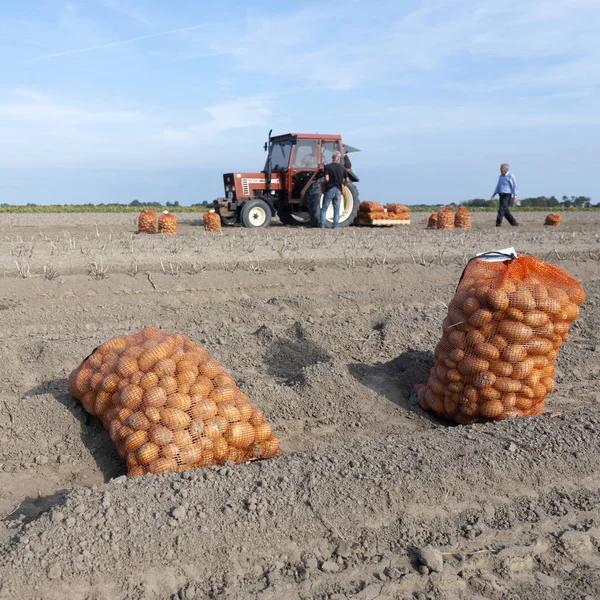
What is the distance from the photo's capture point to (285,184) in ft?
50.6

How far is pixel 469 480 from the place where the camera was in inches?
125

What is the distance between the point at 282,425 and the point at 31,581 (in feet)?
6.77

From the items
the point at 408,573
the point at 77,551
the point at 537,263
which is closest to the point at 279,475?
the point at 408,573

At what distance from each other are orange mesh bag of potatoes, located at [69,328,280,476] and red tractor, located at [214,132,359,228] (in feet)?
37.2

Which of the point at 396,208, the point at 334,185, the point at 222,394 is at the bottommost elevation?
the point at 222,394

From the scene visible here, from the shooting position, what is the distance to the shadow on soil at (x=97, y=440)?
3594mm

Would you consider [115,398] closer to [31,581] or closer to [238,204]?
[31,581]

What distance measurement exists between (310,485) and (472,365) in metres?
1.58

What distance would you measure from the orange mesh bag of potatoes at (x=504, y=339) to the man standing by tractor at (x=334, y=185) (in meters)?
9.38

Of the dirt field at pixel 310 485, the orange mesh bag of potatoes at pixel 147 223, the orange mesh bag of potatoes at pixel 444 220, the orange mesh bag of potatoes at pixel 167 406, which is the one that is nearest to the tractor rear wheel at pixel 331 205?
the orange mesh bag of potatoes at pixel 444 220

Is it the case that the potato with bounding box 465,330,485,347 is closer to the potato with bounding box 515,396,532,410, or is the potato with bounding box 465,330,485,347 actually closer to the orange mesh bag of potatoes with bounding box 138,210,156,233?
the potato with bounding box 515,396,532,410

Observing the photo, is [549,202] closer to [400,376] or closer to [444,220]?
[444,220]

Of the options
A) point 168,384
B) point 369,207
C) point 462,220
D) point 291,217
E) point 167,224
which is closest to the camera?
point 168,384

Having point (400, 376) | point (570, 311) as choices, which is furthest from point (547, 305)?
point (400, 376)
